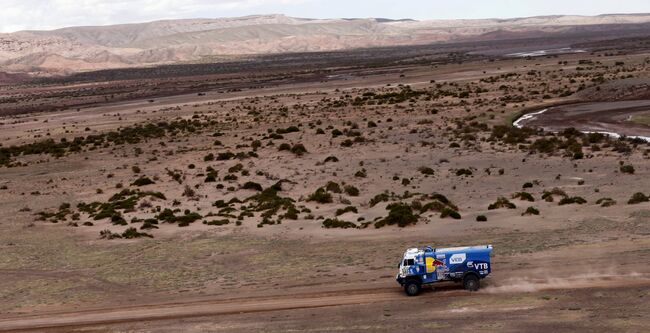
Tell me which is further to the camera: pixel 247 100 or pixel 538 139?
pixel 247 100


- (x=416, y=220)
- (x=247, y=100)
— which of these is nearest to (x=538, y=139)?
(x=416, y=220)

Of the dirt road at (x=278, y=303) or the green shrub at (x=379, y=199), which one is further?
the green shrub at (x=379, y=199)

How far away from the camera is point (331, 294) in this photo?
31.8 m

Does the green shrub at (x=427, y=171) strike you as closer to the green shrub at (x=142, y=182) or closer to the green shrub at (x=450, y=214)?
the green shrub at (x=450, y=214)

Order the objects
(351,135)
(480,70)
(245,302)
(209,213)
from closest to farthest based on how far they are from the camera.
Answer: (245,302) → (209,213) → (351,135) → (480,70)

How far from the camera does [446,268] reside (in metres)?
30.8

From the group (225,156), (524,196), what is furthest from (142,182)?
(524,196)

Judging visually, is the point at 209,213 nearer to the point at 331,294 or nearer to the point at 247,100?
the point at 331,294

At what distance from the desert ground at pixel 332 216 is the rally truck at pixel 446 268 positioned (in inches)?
25.9

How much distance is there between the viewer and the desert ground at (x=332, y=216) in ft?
98.7

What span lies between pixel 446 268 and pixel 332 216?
18.1 m

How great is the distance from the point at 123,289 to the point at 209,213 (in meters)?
16.4

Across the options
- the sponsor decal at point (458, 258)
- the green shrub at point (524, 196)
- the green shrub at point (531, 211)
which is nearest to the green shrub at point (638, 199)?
the green shrub at point (531, 211)

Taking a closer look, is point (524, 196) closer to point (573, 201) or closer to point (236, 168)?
point (573, 201)
